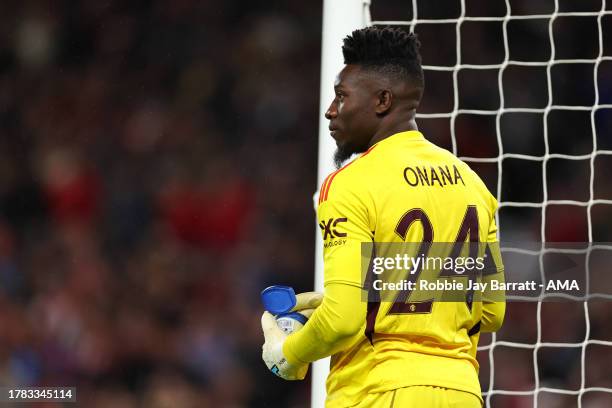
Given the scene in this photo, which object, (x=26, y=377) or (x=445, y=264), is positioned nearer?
(x=445, y=264)

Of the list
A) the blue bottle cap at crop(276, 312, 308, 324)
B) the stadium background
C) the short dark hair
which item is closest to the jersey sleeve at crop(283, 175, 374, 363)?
the blue bottle cap at crop(276, 312, 308, 324)

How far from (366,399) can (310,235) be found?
4.37 m

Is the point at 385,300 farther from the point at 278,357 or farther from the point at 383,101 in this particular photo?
the point at 383,101

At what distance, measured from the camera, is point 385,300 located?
2.41 m

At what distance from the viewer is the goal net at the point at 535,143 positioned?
5582 millimetres

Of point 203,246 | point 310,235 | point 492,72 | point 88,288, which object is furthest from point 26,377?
point 492,72

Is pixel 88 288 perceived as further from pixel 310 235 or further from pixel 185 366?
pixel 310 235

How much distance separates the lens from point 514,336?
5.64 meters

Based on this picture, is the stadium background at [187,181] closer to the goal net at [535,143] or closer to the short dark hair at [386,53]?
the goal net at [535,143]

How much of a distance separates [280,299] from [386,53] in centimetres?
67

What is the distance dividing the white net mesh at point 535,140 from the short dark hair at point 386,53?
118 inches

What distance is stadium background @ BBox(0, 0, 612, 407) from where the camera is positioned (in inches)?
242

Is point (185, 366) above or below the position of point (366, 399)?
below

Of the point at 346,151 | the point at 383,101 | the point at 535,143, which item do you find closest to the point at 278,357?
the point at 346,151
